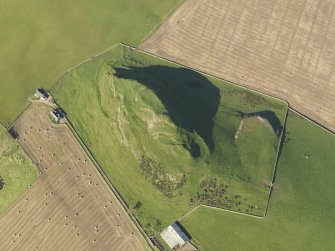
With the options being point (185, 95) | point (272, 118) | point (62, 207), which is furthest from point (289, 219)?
point (62, 207)

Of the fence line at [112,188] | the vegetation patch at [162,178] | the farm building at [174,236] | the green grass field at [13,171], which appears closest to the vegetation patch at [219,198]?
the vegetation patch at [162,178]

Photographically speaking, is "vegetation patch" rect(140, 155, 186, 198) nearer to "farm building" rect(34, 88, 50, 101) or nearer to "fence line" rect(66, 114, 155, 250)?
"fence line" rect(66, 114, 155, 250)

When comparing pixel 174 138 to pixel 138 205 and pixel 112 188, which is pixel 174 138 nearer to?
pixel 138 205

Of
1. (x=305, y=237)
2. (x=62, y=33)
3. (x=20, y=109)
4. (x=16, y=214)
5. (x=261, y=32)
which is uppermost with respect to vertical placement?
(x=62, y=33)

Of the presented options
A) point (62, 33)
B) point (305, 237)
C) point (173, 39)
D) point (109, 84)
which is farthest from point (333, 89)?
point (62, 33)

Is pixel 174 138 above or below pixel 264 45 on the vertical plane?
below

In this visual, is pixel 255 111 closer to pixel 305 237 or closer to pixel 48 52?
pixel 305 237
